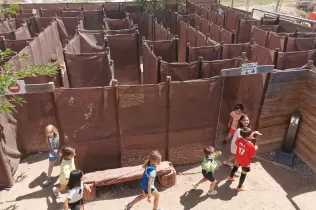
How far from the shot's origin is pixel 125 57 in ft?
31.2

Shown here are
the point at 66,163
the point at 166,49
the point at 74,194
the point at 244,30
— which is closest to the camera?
the point at 74,194

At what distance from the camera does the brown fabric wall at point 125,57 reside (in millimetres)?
9219

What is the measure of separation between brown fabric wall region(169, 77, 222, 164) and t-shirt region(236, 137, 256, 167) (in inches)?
36.2

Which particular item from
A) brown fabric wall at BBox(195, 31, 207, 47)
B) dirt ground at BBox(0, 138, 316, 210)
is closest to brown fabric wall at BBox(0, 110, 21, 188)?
dirt ground at BBox(0, 138, 316, 210)

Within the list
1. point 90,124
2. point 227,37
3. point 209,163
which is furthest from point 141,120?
point 227,37

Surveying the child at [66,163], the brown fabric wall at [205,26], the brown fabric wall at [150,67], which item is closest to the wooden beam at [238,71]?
the brown fabric wall at [150,67]

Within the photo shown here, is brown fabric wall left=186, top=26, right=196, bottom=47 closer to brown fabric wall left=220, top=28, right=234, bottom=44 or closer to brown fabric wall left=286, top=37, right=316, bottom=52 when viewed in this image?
brown fabric wall left=220, top=28, right=234, bottom=44

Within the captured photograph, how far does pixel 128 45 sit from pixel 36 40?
123 inches

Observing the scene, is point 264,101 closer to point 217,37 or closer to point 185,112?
point 185,112

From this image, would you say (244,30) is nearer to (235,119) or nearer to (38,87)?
(235,119)

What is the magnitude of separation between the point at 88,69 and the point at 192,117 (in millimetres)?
3224

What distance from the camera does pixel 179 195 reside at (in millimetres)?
5582

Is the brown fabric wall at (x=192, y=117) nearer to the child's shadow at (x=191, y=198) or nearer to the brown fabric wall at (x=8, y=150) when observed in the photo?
the child's shadow at (x=191, y=198)

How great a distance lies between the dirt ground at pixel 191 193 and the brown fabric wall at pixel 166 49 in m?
3.61
